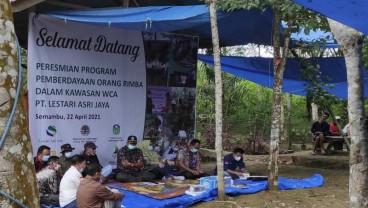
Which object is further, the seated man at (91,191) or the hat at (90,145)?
the hat at (90,145)

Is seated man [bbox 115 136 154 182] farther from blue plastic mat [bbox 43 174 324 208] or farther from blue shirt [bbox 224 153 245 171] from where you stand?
blue shirt [bbox 224 153 245 171]

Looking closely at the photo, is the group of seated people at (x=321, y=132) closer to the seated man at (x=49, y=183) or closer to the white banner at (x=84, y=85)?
the white banner at (x=84, y=85)

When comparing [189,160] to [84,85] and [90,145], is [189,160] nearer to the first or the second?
[90,145]

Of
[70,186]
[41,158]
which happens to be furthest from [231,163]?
[70,186]

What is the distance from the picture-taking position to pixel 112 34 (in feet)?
23.8

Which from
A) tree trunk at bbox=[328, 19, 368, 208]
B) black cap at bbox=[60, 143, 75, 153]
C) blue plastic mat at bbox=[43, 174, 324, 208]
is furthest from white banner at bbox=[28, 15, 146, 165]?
tree trunk at bbox=[328, 19, 368, 208]

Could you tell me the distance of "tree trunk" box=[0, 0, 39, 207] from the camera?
168 cm

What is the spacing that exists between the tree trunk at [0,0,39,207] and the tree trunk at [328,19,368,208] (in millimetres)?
1944

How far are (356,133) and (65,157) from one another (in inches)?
170

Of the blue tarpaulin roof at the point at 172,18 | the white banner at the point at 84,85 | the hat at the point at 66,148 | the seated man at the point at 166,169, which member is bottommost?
the seated man at the point at 166,169

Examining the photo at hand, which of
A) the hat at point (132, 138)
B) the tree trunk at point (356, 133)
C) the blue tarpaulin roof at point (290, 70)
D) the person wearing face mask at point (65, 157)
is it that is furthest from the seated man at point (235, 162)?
the tree trunk at point (356, 133)

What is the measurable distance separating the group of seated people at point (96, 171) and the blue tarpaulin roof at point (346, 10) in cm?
252

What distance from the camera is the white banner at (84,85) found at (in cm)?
627

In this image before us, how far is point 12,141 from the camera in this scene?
67.3 inches
